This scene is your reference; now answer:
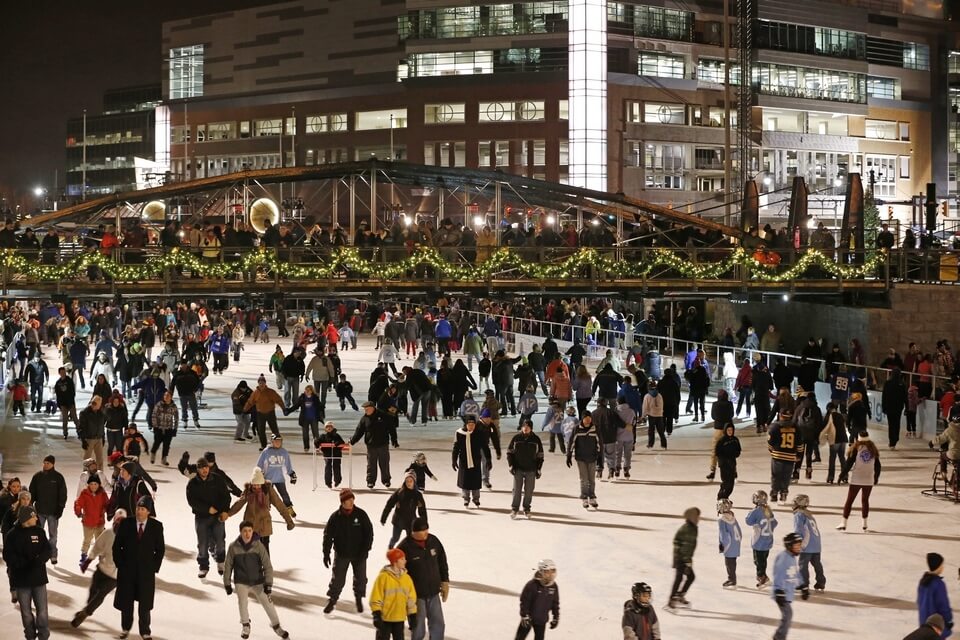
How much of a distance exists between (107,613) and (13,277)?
20.0 m

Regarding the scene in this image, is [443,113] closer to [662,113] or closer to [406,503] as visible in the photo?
[662,113]

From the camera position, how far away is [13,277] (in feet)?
109

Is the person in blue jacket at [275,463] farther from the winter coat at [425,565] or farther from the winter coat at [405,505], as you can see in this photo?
the winter coat at [425,565]

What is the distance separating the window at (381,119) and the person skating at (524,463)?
73.9 m

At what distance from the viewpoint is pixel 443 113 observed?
8731 centimetres

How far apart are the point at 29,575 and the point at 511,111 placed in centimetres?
7341

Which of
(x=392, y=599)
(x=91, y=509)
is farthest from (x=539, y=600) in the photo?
(x=91, y=509)

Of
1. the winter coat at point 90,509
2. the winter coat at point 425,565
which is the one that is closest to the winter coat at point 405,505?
the winter coat at point 425,565

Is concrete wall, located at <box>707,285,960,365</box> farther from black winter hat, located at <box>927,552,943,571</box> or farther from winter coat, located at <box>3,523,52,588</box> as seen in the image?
winter coat, located at <box>3,523,52,588</box>

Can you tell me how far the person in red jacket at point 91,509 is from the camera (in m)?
16.6

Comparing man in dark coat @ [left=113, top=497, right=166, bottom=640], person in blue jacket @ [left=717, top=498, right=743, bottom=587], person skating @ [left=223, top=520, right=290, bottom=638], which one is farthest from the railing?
person skating @ [left=223, top=520, right=290, bottom=638]

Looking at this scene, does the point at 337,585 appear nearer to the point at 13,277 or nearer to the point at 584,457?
the point at 584,457

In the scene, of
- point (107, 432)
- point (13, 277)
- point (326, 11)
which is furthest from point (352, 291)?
point (326, 11)

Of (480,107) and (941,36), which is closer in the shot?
(480,107)
